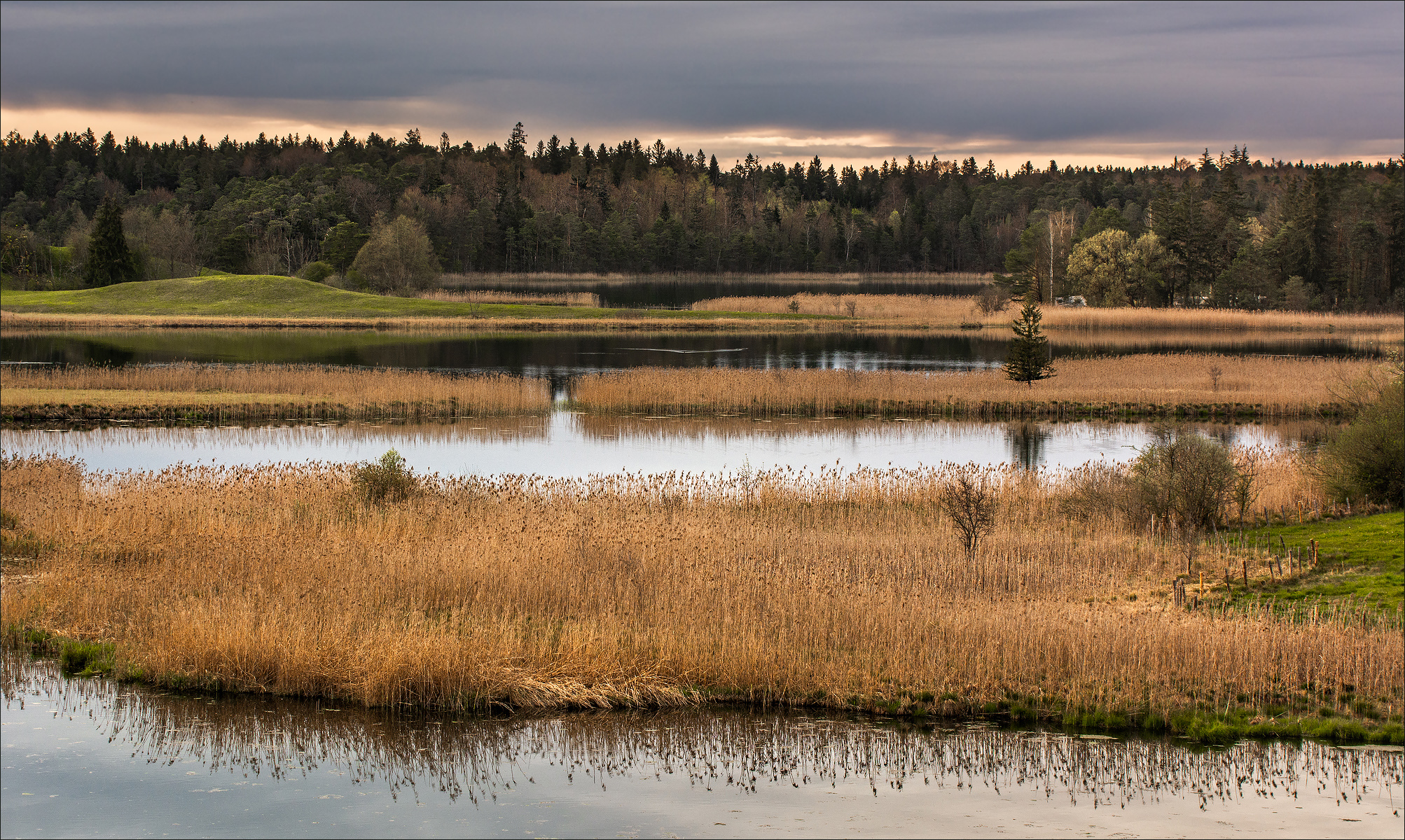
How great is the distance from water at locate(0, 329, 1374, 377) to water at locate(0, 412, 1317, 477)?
16479 mm

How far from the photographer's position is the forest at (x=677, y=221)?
96500 mm

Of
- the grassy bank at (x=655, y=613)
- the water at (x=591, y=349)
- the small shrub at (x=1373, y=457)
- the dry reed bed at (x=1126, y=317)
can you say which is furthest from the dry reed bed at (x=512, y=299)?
the grassy bank at (x=655, y=613)

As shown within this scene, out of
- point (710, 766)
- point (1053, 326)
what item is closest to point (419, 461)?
point (710, 766)

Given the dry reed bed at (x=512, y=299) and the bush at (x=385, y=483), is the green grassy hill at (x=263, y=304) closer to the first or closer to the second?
the dry reed bed at (x=512, y=299)

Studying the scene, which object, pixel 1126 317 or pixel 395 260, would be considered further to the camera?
pixel 395 260

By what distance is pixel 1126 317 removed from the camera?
83.1m

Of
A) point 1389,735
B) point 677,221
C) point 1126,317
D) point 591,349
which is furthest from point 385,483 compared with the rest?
point 677,221

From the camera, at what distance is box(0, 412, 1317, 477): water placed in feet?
100

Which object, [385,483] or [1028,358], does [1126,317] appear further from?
[385,483]

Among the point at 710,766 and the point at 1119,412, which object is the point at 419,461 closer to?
the point at 710,766

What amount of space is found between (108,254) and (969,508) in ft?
323

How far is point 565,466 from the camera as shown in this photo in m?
30.6

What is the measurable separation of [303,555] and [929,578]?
9.16 meters

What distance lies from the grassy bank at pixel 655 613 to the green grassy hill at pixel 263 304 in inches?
2602
